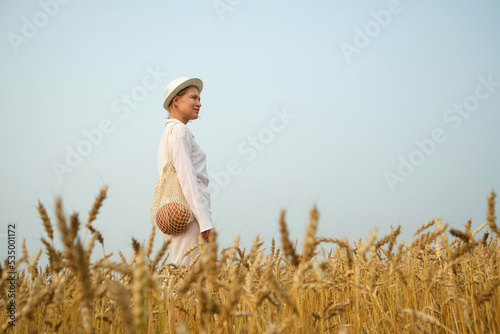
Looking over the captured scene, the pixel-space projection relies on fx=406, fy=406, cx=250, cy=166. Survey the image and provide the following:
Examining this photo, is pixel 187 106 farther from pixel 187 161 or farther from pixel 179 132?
pixel 187 161

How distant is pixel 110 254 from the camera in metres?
2.27

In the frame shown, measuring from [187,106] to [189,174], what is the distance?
32.7 inches

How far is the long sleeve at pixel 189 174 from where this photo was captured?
344 cm

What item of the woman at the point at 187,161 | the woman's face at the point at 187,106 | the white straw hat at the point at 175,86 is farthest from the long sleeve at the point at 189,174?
the white straw hat at the point at 175,86

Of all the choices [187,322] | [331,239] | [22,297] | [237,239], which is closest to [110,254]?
[187,322]

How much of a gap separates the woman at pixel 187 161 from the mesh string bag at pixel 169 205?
2.9 inches

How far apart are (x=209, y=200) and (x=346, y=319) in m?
1.66

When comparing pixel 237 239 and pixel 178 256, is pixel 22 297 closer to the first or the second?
pixel 237 239

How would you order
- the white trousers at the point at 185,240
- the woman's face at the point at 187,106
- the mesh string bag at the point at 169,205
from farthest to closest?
the woman's face at the point at 187,106 < the white trousers at the point at 185,240 < the mesh string bag at the point at 169,205

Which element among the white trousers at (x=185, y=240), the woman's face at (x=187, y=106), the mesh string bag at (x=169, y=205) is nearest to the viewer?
the mesh string bag at (x=169, y=205)

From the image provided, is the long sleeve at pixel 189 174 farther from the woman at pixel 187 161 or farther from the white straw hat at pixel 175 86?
the white straw hat at pixel 175 86

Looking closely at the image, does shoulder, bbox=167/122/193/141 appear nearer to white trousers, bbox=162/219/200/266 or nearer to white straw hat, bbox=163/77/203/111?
white straw hat, bbox=163/77/203/111

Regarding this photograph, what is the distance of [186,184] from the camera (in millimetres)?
3482

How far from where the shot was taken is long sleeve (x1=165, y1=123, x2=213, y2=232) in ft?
11.3
